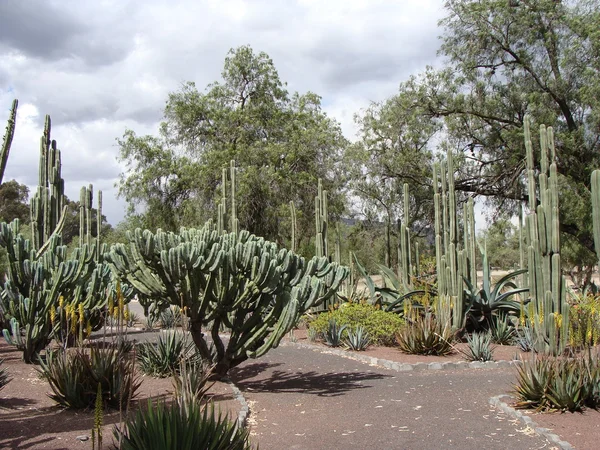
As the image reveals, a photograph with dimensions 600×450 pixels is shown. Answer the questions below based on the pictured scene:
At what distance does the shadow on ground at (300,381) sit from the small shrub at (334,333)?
103 inches

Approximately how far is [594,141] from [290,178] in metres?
11.1

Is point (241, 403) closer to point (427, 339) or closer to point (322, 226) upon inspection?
point (427, 339)

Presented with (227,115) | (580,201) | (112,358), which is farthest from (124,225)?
(112,358)

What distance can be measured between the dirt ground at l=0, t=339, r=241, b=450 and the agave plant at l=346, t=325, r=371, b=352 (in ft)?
14.0

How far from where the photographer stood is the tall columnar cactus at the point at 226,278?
7.38 meters

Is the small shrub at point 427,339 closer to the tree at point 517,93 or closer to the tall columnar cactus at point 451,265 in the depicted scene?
the tall columnar cactus at point 451,265

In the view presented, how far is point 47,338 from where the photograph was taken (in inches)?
401

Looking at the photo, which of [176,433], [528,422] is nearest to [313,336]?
[528,422]

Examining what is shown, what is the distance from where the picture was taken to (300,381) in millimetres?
8883

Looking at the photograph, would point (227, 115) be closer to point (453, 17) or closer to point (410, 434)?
point (453, 17)

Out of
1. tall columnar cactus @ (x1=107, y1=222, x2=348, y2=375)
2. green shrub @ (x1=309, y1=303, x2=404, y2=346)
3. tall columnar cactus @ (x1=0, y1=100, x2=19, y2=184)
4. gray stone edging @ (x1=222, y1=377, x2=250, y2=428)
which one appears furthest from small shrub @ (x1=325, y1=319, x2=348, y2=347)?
tall columnar cactus @ (x1=0, y1=100, x2=19, y2=184)

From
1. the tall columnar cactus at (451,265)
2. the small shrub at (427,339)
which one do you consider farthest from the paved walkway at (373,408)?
the tall columnar cactus at (451,265)

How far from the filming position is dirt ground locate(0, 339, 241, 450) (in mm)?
5320

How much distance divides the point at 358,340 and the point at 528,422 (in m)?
5.68
